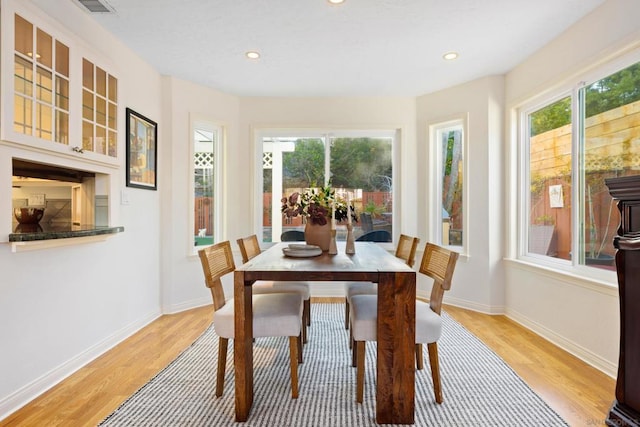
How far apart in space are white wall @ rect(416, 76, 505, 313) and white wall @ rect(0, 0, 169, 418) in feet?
10.7

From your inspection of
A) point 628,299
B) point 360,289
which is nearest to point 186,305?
point 360,289

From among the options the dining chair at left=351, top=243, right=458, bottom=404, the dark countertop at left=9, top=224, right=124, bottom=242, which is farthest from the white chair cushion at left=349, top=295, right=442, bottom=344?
the dark countertop at left=9, top=224, right=124, bottom=242

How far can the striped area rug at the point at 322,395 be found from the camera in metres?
1.77

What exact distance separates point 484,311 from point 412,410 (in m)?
2.28

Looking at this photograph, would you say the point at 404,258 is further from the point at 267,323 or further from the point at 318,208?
the point at 267,323

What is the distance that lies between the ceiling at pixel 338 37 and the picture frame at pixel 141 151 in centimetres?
59

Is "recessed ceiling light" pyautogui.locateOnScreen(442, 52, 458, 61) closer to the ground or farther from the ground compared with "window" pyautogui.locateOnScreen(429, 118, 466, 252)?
farther from the ground

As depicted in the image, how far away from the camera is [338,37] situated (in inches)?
109

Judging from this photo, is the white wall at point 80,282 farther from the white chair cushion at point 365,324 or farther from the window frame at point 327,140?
the white chair cushion at point 365,324

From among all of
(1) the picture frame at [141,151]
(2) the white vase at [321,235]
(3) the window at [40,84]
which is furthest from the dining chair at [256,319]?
(1) the picture frame at [141,151]

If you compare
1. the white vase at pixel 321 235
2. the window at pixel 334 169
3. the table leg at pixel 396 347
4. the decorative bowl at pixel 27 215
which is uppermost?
the window at pixel 334 169

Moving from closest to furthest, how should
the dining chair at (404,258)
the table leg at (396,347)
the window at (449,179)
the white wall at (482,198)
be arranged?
the table leg at (396,347) < the dining chair at (404,258) < the white wall at (482,198) < the window at (449,179)

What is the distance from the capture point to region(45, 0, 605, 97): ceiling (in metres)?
2.36

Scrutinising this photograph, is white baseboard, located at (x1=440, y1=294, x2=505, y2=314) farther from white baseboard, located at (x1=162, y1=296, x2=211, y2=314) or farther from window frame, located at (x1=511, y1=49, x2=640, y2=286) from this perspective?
white baseboard, located at (x1=162, y1=296, x2=211, y2=314)
